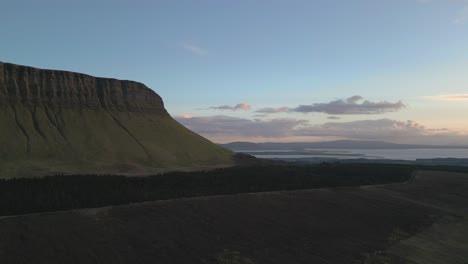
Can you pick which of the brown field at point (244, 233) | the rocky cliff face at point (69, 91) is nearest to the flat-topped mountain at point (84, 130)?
the rocky cliff face at point (69, 91)

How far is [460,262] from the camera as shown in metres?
28.5

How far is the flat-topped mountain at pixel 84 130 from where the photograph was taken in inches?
3110

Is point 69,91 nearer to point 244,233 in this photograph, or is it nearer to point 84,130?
point 84,130

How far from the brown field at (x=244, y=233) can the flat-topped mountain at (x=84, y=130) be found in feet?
152

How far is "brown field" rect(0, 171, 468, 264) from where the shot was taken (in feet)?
69.5

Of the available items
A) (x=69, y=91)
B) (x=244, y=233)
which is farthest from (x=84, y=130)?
(x=244, y=233)

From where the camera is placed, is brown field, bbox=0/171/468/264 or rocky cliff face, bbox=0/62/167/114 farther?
rocky cliff face, bbox=0/62/167/114

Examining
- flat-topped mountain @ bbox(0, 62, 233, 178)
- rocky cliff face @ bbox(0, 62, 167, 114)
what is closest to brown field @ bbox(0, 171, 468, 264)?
flat-topped mountain @ bbox(0, 62, 233, 178)

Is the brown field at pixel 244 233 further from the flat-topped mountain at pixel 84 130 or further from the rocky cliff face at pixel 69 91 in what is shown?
the rocky cliff face at pixel 69 91

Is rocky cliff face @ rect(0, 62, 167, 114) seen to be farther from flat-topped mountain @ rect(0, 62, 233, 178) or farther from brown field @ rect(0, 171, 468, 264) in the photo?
brown field @ rect(0, 171, 468, 264)

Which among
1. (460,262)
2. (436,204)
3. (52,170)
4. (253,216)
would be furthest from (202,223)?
(52,170)

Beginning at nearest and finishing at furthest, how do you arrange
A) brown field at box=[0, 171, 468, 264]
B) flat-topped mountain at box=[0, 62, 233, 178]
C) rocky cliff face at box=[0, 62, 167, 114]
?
brown field at box=[0, 171, 468, 264]
flat-topped mountain at box=[0, 62, 233, 178]
rocky cliff face at box=[0, 62, 167, 114]

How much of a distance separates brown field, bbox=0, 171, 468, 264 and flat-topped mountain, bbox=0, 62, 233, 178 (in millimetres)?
46325

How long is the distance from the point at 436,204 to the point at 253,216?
29.7 metres
